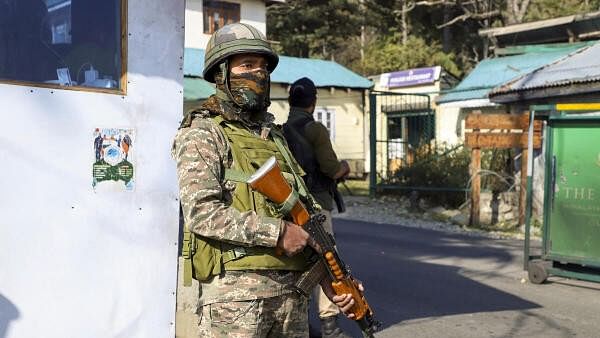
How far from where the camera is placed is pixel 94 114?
344 centimetres

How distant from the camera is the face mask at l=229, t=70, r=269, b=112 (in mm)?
2594

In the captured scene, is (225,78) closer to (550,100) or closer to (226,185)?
(226,185)

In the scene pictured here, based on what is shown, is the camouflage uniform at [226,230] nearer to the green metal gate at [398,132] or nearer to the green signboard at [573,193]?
the green signboard at [573,193]

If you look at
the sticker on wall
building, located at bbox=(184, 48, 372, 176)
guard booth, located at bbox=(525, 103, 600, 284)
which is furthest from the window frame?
the sticker on wall

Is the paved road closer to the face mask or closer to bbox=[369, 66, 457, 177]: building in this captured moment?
the face mask

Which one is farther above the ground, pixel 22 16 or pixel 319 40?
pixel 319 40

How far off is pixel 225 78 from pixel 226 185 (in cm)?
41

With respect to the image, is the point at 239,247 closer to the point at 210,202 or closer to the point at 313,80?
the point at 210,202

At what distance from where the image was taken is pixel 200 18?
77.2 ft

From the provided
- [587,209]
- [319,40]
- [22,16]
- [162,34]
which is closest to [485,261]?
[587,209]

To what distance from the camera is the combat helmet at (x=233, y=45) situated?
257 centimetres

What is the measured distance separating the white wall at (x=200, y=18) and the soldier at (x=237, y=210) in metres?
20.3

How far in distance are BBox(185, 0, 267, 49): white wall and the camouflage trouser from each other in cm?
2054

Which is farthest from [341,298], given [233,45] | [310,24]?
[310,24]
